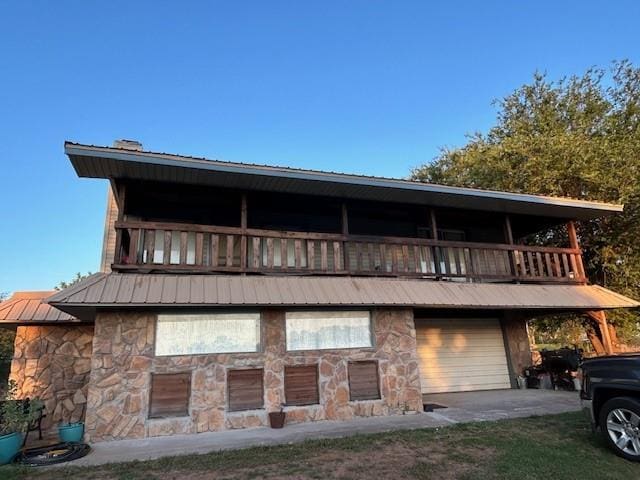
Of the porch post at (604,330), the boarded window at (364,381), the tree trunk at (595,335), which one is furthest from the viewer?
the tree trunk at (595,335)

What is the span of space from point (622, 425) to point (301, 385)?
4.91 metres

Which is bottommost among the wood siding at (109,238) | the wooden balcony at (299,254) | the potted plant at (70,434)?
the potted plant at (70,434)

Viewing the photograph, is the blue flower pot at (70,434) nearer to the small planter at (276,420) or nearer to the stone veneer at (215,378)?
the stone veneer at (215,378)

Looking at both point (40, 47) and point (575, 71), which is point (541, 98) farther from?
point (40, 47)

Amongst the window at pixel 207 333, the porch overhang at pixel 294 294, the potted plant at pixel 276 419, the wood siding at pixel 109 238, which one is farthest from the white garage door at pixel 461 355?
the wood siding at pixel 109 238

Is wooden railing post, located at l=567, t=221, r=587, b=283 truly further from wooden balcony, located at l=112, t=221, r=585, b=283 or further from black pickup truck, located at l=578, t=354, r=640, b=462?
black pickup truck, located at l=578, t=354, r=640, b=462

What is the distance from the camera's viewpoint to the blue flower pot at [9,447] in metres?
5.49

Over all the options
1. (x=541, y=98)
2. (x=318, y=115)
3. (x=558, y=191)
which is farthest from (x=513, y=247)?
(x=541, y=98)

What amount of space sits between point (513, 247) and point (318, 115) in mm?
10792

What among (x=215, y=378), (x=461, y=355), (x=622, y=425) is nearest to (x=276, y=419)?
(x=215, y=378)

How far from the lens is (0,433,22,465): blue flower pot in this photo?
549 centimetres

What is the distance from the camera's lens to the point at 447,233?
493 inches

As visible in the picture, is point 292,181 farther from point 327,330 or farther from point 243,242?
point 327,330

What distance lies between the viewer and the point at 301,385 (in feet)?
25.0
